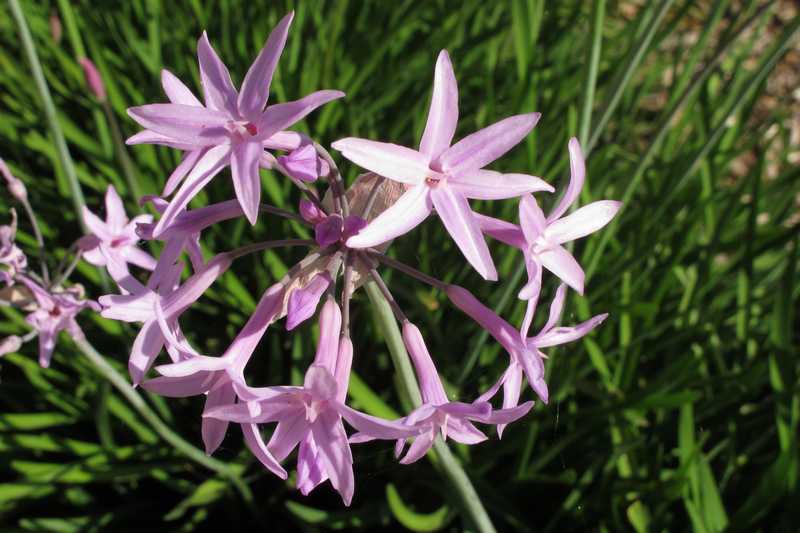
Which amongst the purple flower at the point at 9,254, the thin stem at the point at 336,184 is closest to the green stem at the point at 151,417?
the purple flower at the point at 9,254

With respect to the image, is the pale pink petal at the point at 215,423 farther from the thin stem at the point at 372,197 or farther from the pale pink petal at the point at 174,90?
the pale pink petal at the point at 174,90

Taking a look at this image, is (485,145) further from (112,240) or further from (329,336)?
(112,240)

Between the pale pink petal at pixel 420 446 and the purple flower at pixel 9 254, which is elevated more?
the purple flower at pixel 9 254

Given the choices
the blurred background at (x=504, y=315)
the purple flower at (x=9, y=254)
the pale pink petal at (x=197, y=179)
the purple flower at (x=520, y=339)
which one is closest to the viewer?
the pale pink petal at (x=197, y=179)

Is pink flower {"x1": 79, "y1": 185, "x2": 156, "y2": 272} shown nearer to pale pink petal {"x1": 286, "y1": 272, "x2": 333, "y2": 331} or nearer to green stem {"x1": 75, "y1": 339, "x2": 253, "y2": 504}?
green stem {"x1": 75, "y1": 339, "x2": 253, "y2": 504}

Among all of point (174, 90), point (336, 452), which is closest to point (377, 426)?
point (336, 452)

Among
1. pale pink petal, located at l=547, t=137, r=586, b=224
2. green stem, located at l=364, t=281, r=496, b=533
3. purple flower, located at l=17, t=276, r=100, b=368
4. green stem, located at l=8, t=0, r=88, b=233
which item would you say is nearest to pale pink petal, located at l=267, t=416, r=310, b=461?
green stem, located at l=364, t=281, r=496, b=533
